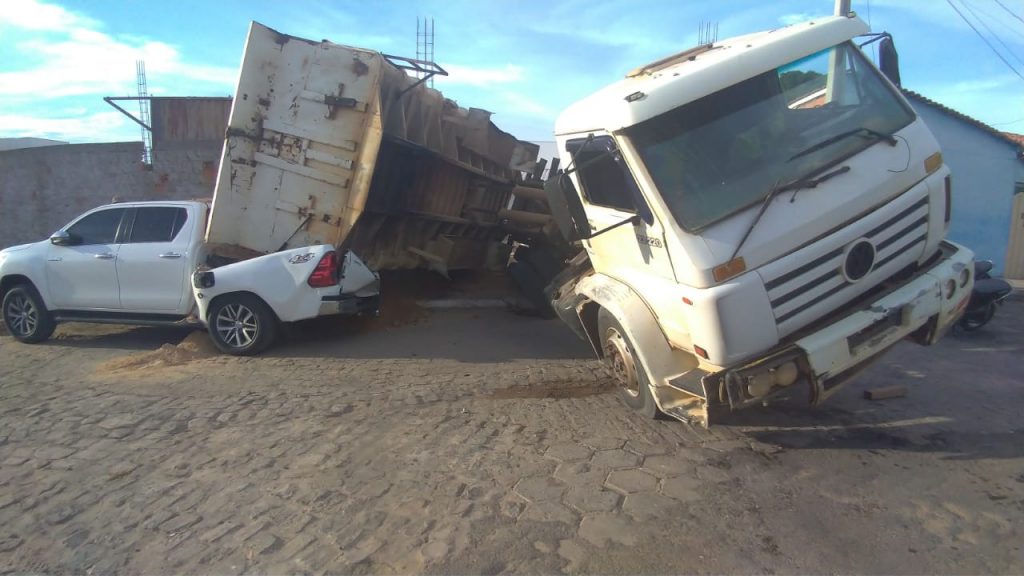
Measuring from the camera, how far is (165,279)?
7938mm

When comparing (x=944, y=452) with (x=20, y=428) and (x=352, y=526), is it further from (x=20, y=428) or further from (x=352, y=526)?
(x=20, y=428)

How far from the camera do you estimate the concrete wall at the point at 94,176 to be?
17266 mm

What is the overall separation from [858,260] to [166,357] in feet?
22.9

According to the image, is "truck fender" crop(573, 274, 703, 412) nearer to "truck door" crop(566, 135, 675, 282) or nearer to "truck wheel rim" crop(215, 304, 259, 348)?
"truck door" crop(566, 135, 675, 282)

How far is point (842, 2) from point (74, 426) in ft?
33.0

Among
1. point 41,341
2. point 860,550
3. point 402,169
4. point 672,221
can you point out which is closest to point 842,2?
point 402,169

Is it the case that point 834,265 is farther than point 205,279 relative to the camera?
No

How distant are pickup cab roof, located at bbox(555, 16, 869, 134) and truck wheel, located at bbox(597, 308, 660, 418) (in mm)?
1443

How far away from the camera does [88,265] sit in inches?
325

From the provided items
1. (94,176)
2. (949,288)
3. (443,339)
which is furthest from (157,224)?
(94,176)

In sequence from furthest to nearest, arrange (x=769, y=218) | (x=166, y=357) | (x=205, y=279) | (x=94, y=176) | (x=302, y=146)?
(x=94, y=176) → (x=302, y=146) → (x=166, y=357) → (x=205, y=279) → (x=769, y=218)

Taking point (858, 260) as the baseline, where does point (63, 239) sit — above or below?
below

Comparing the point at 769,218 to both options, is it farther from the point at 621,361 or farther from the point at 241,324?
the point at 241,324

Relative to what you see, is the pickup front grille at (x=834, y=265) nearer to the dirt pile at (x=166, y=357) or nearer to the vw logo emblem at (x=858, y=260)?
the vw logo emblem at (x=858, y=260)
